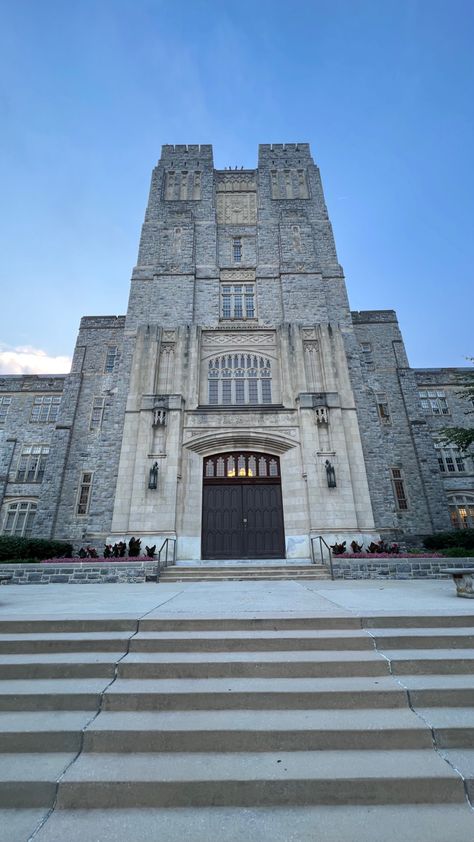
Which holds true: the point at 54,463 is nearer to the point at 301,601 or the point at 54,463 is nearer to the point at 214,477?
the point at 214,477

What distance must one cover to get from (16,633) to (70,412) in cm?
1866

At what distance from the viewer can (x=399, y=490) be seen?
1984 centimetres

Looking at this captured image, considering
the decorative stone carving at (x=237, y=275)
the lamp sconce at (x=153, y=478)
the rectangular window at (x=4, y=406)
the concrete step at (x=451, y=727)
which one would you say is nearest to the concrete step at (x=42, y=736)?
the concrete step at (x=451, y=727)

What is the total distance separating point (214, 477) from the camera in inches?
623

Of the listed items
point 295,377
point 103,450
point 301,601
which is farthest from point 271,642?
point 103,450

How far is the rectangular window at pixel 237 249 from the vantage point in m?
21.7

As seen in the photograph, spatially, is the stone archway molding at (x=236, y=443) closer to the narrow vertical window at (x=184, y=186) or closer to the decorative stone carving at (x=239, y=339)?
the decorative stone carving at (x=239, y=339)

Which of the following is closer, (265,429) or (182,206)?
(265,429)

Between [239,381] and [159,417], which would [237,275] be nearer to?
[239,381]

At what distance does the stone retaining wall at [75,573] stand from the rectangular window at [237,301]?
1311cm

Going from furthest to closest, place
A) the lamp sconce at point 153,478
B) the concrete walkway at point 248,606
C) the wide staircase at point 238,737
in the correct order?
the lamp sconce at point 153,478 < the concrete walkway at point 248,606 < the wide staircase at point 238,737

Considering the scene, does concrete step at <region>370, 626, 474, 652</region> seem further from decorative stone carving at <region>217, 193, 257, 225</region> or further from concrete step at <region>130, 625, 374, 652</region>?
decorative stone carving at <region>217, 193, 257, 225</region>

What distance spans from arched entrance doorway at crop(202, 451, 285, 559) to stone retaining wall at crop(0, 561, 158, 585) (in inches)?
172

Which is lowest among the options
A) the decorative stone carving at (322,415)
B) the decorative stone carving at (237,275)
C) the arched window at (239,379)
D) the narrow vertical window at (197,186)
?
the decorative stone carving at (322,415)
